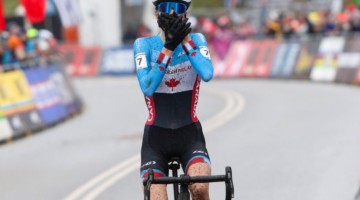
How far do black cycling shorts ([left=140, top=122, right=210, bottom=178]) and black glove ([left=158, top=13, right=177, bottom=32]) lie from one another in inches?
32.7

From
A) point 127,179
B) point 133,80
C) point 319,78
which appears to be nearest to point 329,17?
point 319,78

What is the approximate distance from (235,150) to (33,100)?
6.15 m

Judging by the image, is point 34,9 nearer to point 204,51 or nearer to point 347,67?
point 347,67

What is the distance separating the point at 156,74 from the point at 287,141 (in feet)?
28.2

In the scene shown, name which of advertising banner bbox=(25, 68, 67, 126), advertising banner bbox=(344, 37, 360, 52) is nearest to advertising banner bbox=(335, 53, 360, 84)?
advertising banner bbox=(344, 37, 360, 52)

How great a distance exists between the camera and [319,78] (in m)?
26.8

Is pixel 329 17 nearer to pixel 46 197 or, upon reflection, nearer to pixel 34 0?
pixel 34 0

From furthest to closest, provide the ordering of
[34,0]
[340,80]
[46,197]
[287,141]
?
1. [340,80]
2. [34,0]
3. [287,141]
4. [46,197]

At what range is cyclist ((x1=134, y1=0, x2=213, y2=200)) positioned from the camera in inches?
231

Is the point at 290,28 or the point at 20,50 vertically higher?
the point at 20,50

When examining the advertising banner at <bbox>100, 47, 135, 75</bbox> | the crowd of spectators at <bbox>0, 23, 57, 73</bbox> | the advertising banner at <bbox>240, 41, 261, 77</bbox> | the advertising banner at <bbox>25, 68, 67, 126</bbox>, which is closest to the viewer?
the advertising banner at <bbox>25, 68, 67, 126</bbox>

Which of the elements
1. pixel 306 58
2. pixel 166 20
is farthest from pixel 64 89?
pixel 166 20

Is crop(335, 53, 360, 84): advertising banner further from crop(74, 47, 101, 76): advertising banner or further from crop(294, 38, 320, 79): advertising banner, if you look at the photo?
crop(74, 47, 101, 76): advertising banner

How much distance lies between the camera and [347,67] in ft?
84.5
